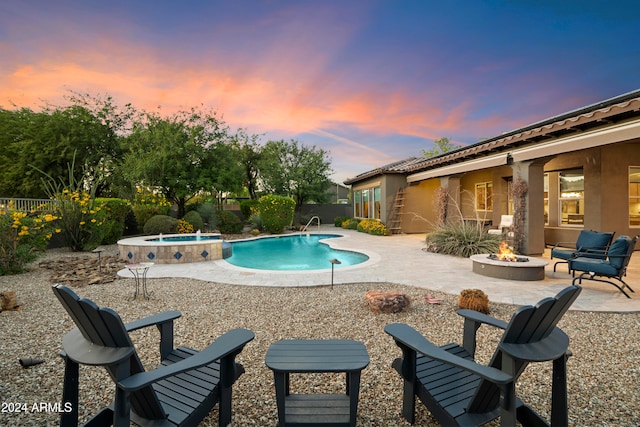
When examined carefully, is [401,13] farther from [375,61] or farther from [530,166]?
[530,166]

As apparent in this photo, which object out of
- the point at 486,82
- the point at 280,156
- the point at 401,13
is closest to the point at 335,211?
the point at 280,156

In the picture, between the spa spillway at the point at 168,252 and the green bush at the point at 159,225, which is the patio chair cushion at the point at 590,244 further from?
the green bush at the point at 159,225

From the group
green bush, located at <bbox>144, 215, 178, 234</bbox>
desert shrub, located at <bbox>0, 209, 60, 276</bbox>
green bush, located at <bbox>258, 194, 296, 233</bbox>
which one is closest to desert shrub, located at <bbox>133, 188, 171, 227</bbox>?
green bush, located at <bbox>144, 215, 178, 234</bbox>

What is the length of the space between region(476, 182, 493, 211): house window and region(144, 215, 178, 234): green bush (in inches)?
563

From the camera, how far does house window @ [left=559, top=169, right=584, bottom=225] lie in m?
10.2

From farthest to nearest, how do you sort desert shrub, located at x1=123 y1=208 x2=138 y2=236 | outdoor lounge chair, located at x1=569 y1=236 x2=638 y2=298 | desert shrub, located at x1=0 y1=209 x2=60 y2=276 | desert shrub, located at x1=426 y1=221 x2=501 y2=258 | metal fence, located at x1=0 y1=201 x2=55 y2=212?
desert shrub, located at x1=123 y1=208 x2=138 y2=236 → metal fence, located at x1=0 y1=201 x2=55 y2=212 → desert shrub, located at x1=426 y1=221 x2=501 y2=258 → desert shrub, located at x1=0 y1=209 x2=60 y2=276 → outdoor lounge chair, located at x1=569 y1=236 x2=638 y2=298

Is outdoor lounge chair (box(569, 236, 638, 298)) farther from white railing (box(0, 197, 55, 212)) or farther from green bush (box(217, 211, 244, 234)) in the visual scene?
white railing (box(0, 197, 55, 212))

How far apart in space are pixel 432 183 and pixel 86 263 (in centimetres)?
1568

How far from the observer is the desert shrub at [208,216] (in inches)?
667

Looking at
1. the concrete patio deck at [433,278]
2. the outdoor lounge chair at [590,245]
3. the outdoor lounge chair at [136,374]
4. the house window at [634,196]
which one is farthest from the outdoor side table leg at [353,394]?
the house window at [634,196]

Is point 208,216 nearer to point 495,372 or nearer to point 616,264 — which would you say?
point 616,264

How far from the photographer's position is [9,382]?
267cm

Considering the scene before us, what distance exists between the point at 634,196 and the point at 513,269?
6.92 metres

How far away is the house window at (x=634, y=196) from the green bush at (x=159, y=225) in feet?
55.2
